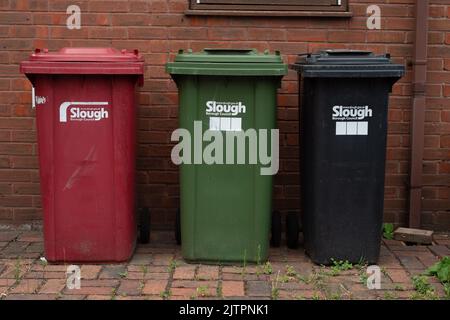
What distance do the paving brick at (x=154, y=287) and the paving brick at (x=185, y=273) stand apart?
0.49 feet

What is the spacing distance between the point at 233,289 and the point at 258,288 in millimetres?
174

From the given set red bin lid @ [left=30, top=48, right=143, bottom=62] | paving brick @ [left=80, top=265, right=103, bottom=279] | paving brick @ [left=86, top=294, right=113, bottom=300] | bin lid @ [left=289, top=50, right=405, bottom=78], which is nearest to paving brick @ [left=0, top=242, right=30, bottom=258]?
paving brick @ [left=80, top=265, right=103, bottom=279]

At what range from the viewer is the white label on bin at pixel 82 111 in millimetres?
5148

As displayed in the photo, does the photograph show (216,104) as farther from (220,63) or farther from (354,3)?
(354,3)

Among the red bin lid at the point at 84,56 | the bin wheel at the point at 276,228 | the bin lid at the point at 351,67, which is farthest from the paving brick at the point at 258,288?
the red bin lid at the point at 84,56


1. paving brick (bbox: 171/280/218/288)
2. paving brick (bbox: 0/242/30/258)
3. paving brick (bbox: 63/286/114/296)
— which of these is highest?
paving brick (bbox: 0/242/30/258)

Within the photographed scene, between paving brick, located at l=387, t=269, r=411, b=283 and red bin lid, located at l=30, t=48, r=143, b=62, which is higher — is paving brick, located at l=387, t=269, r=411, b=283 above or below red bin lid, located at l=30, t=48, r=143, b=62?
below

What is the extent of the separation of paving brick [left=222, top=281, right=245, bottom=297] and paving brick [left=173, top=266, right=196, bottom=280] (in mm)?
273

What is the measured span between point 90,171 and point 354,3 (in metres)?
2.77

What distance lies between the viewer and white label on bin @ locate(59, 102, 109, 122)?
5148 mm

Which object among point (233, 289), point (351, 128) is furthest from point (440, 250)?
point (233, 289)

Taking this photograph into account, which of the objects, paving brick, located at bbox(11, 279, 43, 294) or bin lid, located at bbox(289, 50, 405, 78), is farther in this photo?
bin lid, located at bbox(289, 50, 405, 78)

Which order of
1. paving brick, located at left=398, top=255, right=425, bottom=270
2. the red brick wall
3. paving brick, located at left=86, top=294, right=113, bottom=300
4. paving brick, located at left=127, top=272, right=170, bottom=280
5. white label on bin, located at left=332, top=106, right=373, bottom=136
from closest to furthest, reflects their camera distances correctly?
paving brick, located at left=86, top=294, right=113, bottom=300
paving brick, located at left=127, top=272, right=170, bottom=280
white label on bin, located at left=332, top=106, right=373, bottom=136
paving brick, located at left=398, top=255, right=425, bottom=270
the red brick wall

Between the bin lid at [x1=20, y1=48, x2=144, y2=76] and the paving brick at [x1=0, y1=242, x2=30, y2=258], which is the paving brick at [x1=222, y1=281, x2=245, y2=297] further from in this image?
the paving brick at [x1=0, y1=242, x2=30, y2=258]
